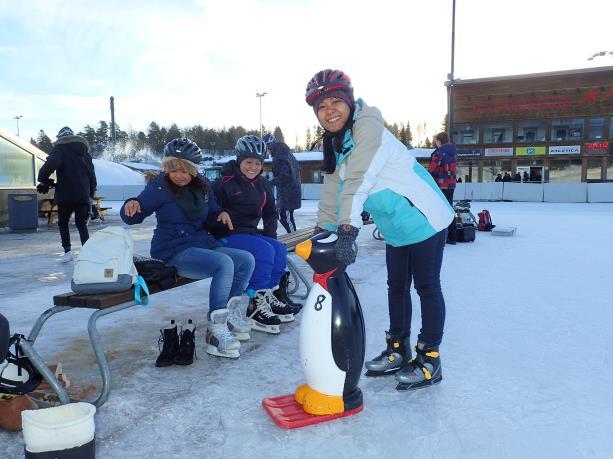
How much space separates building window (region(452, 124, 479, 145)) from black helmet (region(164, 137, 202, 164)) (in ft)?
102

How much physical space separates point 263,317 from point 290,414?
4.55ft

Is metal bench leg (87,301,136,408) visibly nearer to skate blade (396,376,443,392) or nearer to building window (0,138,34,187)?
skate blade (396,376,443,392)

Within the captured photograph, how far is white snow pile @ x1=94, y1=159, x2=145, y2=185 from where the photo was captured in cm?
3464

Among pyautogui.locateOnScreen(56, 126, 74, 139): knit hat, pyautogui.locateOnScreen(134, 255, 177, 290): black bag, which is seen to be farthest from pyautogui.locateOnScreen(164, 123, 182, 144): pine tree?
pyautogui.locateOnScreen(134, 255, 177, 290): black bag

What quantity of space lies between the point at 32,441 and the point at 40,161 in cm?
1305

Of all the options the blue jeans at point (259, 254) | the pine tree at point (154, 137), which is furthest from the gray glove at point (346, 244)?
the pine tree at point (154, 137)

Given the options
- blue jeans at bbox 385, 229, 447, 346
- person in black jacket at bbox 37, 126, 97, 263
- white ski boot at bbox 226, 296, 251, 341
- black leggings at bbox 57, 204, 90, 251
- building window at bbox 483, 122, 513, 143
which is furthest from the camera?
building window at bbox 483, 122, 513, 143

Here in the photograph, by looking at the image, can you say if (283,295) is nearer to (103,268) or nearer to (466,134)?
(103,268)

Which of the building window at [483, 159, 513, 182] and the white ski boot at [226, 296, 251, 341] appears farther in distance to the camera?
the building window at [483, 159, 513, 182]

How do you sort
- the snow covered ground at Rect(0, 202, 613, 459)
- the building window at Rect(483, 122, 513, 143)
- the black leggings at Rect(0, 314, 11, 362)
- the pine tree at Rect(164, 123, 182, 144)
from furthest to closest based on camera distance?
the pine tree at Rect(164, 123, 182, 144), the building window at Rect(483, 122, 513, 143), the snow covered ground at Rect(0, 202, 613, 459), the black leggings at Rect(0, 314, 11, 362)

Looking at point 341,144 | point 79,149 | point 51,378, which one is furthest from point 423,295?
point 79,149

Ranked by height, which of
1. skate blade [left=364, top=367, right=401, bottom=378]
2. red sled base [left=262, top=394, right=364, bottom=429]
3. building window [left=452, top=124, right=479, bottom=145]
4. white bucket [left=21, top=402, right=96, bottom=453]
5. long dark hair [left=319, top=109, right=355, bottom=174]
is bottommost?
Result: skate blade [left=364, top=367, right=401, bottom=378]

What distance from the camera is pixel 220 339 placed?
316cm

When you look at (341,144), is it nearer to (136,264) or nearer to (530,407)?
(136,264)
